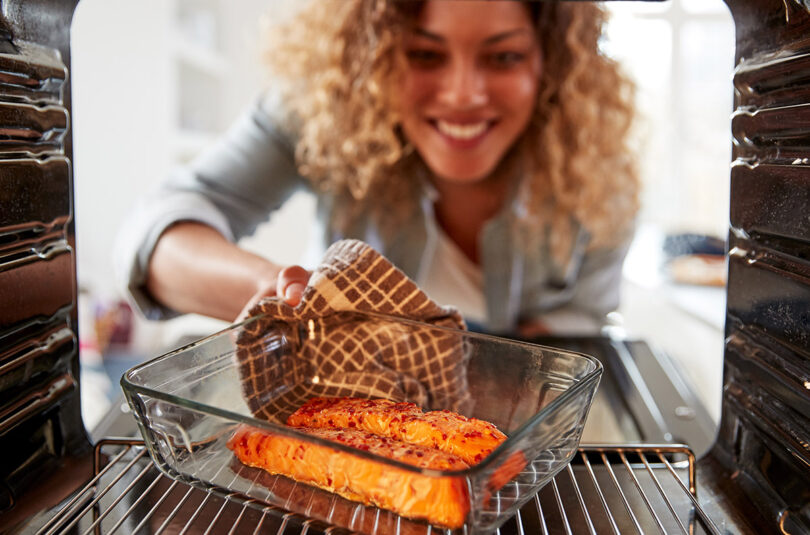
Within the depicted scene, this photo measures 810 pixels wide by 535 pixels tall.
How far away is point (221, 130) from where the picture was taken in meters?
3.63

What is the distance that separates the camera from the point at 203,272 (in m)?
1.09

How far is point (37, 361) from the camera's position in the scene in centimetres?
61

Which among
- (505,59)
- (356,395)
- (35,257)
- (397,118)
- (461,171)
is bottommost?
(356,395)

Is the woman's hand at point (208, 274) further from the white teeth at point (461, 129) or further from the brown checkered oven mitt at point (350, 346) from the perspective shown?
the white teeth at point (461, 129)

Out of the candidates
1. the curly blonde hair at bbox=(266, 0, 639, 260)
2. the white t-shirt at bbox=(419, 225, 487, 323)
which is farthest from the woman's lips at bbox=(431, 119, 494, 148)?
the white t-shirt at bbox=(419, 225, 487, 323)

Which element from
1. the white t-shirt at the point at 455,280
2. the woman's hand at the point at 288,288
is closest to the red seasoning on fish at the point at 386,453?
the woman's hand at the point at 288,288

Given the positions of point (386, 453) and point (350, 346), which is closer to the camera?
point (386, 453)

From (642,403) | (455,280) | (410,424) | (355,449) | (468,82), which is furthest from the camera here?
(455,280)

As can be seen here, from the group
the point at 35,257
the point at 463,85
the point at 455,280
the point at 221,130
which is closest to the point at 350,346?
the point at 35,257

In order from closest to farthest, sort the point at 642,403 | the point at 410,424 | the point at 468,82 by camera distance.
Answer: the point at 410,424
the point at 642,403
the point at 468,82

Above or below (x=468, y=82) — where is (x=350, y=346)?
below

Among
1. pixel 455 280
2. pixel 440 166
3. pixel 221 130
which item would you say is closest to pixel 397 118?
pixel 440 166

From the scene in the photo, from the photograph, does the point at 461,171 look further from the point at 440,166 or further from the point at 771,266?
the point at 771,266

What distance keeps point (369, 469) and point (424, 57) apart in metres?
0.97
